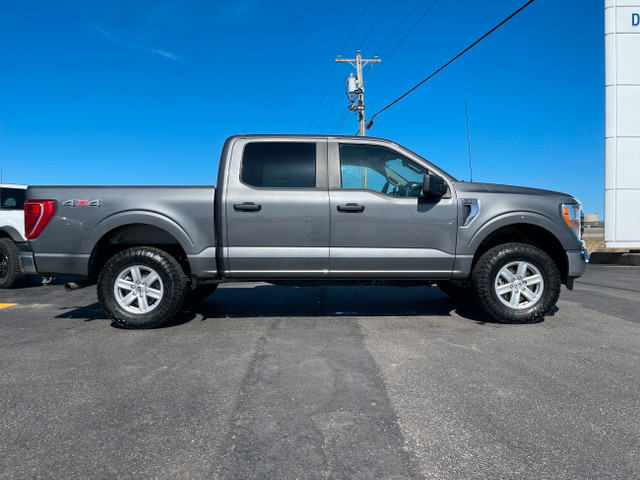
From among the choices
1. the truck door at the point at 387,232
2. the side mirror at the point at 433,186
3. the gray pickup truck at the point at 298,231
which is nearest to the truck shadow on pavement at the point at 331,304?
the gray pickup truck at the point at 298,231

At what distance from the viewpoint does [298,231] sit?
4387 millimetres

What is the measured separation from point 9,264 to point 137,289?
484 cm

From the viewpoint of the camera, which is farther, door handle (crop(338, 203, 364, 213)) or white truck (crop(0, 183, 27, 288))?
white truck (crop(0, 183, 27, 288))

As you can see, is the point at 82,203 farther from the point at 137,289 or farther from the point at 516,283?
the point at 516,283

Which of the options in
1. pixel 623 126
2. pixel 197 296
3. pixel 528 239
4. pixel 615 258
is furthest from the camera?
pixel 615 258

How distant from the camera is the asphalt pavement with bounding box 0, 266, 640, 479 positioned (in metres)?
1.90

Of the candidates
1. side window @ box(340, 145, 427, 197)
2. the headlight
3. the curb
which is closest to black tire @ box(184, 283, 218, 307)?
side window @ box(340, 145, 427, 197)

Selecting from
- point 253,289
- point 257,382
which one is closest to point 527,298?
point 257,382

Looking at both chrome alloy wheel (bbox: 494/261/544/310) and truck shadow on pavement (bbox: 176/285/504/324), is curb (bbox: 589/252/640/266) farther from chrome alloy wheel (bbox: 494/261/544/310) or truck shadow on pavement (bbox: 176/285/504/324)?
chrome alloy wheel (bbox: 494/261/544/310)

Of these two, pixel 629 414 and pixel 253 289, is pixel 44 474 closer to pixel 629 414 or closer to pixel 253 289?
pixel 629 414

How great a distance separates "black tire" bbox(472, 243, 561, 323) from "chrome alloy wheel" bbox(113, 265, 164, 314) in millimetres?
3446

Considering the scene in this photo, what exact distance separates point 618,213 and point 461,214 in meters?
9.17

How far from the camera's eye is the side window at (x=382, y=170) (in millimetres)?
4586

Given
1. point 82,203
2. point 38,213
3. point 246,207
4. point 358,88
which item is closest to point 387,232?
point 246,207
